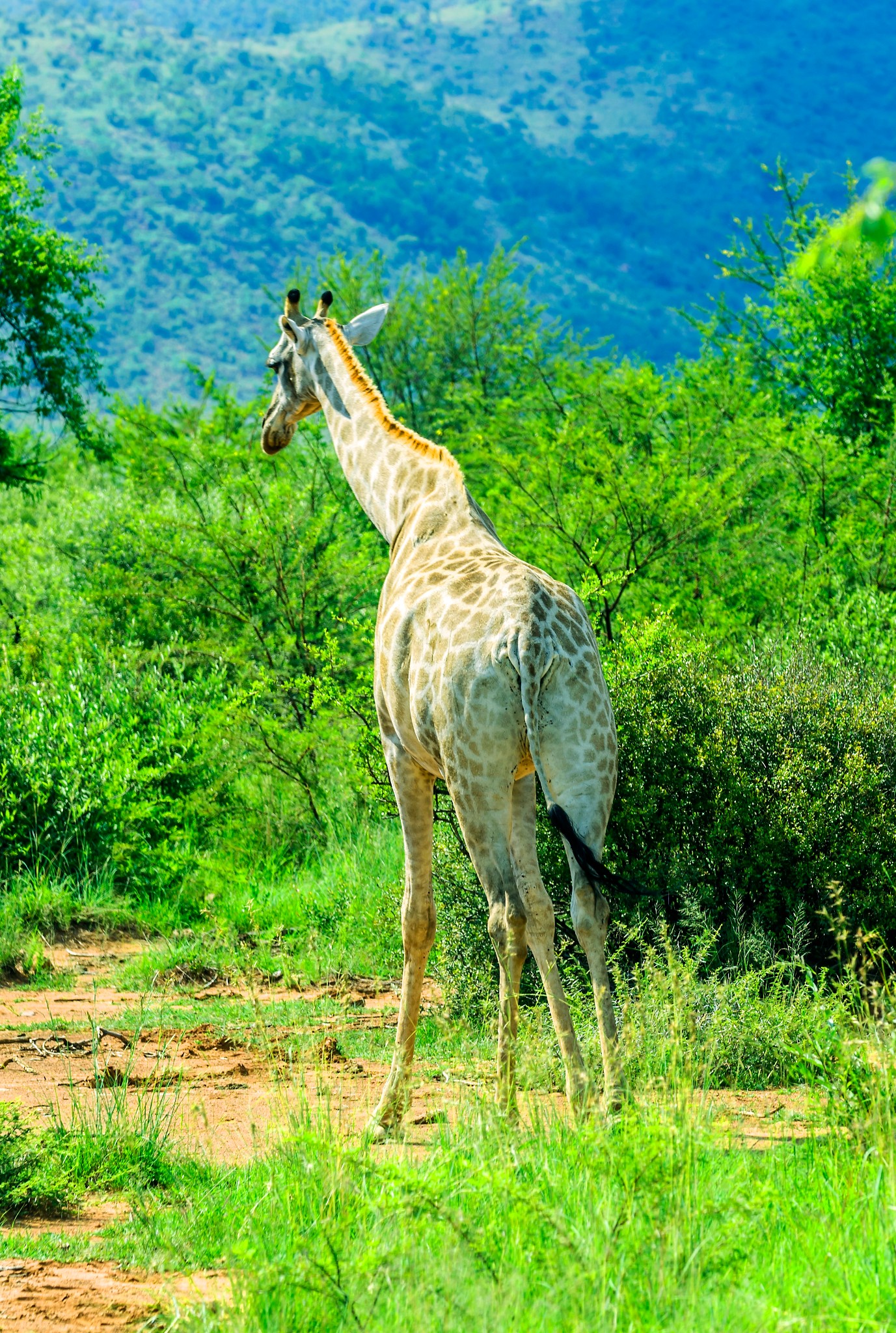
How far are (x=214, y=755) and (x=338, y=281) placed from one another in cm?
1165

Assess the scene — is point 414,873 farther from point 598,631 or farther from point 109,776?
point 109,776

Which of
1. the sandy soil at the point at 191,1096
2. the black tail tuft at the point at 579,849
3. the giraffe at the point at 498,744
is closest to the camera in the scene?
the sandy soil at the point at 191,1096

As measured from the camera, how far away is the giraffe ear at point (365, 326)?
7.29 m

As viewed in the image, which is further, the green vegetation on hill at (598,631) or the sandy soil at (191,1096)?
the green vegetation on hill at (598,631)

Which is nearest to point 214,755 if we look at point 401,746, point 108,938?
point 108,938

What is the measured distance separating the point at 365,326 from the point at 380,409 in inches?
35.8

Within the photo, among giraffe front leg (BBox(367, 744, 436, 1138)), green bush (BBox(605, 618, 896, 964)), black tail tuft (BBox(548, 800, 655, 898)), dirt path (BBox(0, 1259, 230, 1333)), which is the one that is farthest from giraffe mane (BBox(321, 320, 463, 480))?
dirt path (BBox(0, 1259, 230, 1333))

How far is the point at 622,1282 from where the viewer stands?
316 cm

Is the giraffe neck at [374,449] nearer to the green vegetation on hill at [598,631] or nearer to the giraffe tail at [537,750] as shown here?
the giraffe tail at [537,750]

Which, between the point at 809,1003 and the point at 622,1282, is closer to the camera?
the point at 622,1282

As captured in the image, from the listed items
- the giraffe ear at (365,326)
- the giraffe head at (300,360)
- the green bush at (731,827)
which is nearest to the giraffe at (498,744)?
the green bush at (731,827)

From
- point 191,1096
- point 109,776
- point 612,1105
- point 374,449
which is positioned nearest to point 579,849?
point 612,1105

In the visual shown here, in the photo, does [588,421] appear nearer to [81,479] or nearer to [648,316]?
[81,479]

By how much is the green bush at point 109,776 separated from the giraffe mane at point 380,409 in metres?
4.91
